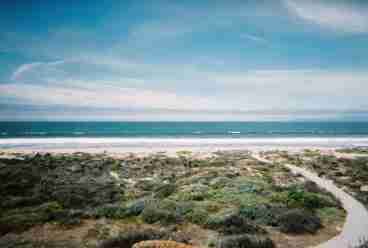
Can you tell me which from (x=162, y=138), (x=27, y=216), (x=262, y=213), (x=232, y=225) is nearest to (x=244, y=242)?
(x=232, y=225)

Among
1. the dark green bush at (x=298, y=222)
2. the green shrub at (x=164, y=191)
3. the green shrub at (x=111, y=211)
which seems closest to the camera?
the dark green bush at (x=298, y=222)

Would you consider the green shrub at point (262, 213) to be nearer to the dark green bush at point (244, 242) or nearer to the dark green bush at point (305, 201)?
the dark green bush at point (305, 201)

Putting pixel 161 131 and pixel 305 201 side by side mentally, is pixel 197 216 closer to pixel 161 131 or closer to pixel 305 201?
pixel 305 201

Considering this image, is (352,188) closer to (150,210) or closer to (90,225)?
(150,210)

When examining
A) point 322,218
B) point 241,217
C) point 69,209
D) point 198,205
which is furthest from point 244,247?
point 69,209

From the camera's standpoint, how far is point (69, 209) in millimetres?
9578

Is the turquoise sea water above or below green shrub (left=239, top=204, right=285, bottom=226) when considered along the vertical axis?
above

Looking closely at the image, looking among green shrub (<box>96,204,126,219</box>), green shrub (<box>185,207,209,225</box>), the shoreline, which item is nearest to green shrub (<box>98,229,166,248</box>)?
green shrub (<box>185,207,209,225</box>)

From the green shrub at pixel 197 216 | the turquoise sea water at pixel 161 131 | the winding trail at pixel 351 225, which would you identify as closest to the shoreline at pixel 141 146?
the turquoise sea water at pixel 161 131

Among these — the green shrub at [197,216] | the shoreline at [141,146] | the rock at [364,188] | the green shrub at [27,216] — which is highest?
the green shrub at [27,216]

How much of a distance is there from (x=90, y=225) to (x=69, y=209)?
6.31ft

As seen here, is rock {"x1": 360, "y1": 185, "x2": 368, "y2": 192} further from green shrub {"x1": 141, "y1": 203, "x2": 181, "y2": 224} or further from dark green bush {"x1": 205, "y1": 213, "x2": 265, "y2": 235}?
green shrub {"x1": 141, "y1": 203, "x2": 181, "y2": 224}

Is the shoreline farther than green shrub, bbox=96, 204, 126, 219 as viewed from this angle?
Yes

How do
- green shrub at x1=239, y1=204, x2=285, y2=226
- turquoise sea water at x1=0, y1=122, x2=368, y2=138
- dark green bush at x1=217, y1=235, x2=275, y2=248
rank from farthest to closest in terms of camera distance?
turquoise sea water at x1=0, y1=122, x2=368, y2=138, green shrub at x1=239, y1=204, x2=285, y2=226, dark green bush at x1=217, y1=235, x2=275, y2=248
